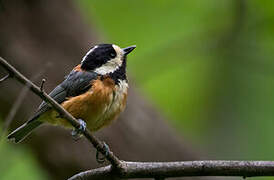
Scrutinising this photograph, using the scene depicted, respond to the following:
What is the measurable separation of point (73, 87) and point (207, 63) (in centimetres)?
495

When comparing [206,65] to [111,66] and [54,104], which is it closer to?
[111,66]

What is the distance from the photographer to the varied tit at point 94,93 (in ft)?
14.0

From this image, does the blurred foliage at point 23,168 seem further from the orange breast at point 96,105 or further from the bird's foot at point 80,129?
the bird's foot at point 80,129

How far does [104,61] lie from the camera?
454cm

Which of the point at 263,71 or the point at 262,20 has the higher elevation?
the point at 262,20

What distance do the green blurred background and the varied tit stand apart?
7.62 ft

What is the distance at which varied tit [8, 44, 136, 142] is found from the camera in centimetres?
426

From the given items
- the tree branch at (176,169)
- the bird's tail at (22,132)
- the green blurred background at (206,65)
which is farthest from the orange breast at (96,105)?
the green blurred background at (206,65)

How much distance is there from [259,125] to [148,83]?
1.80 m

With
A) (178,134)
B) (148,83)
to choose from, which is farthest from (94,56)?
(148,83)

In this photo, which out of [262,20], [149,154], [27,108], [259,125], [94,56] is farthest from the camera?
[259,125]

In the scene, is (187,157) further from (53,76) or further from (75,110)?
(75,110)

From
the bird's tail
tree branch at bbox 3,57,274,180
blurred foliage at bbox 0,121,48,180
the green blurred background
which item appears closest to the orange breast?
the bird's tail

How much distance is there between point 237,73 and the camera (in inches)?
341
